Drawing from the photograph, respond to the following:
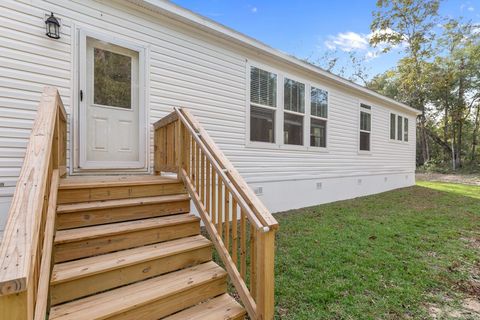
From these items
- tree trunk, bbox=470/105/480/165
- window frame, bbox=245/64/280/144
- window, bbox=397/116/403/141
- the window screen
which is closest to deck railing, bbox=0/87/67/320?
window frame, bbox=245/64/280/144

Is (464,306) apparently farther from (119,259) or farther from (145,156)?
(145,156)

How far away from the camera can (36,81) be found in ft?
10.8

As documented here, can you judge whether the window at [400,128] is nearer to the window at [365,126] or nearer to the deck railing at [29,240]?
the window at [365,126]

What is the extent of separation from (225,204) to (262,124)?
368cm

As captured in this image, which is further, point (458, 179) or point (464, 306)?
point (458, 179)

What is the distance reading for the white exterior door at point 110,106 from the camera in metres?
3.67

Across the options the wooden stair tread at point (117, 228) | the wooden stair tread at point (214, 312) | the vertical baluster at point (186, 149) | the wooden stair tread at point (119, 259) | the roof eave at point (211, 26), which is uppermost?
the roof eave at point (211, 26)

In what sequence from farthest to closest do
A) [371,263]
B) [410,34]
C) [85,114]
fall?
1. [410,34]
2. [85,114]
3. [371,263]

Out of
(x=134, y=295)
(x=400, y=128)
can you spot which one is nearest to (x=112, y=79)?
(x=134, y=295)

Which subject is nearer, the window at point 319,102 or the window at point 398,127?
the window at point 319,102

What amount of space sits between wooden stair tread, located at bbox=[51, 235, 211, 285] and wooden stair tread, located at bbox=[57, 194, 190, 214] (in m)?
0.46

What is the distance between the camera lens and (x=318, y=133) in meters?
7.04

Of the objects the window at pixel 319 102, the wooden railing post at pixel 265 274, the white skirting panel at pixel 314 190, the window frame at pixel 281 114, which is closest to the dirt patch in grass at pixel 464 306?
the wooden railing post at pixel 265 274

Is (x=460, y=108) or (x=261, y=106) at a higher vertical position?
(x=460, y=108)
